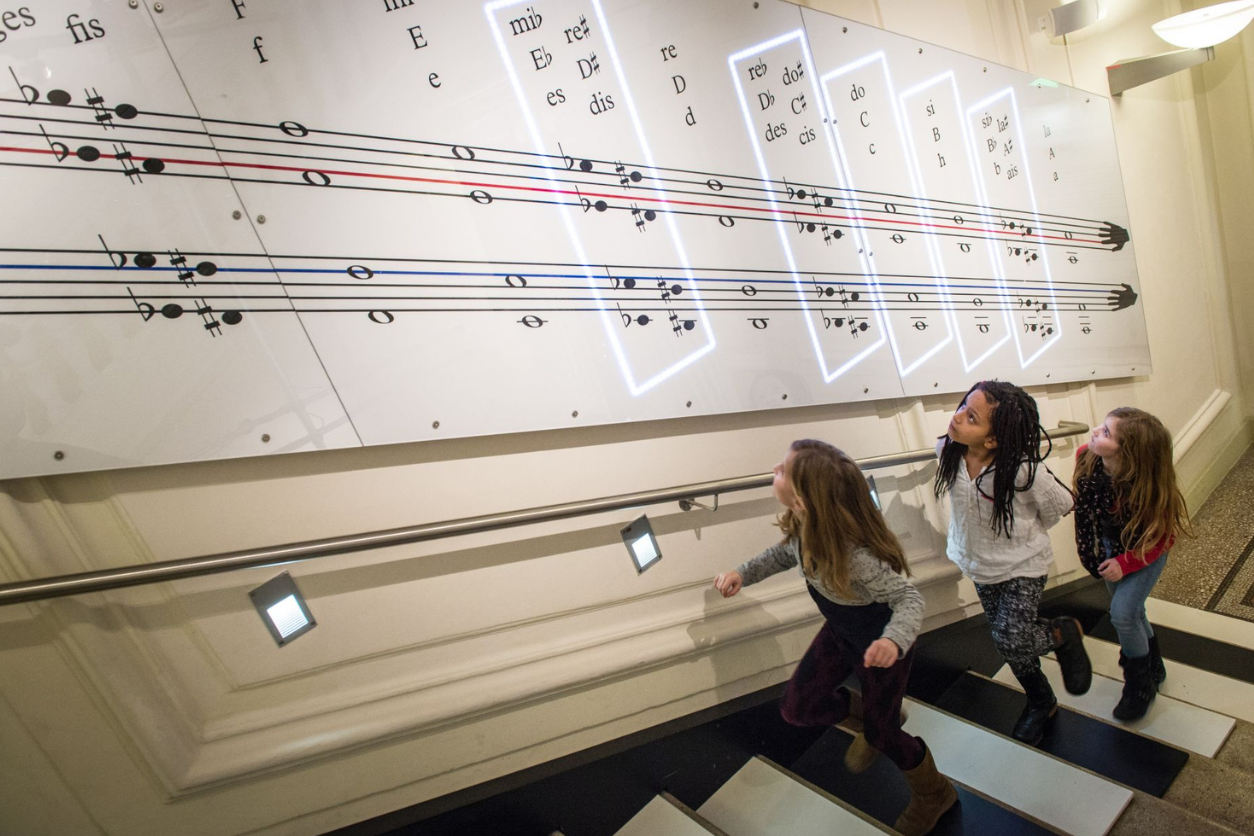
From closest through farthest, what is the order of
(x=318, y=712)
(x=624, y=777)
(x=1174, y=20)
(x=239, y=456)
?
(x=239, y=456) → (x=318, y=712) → (x=624, y=777) → (x=1174, y=20)

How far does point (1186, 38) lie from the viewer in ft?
10.3

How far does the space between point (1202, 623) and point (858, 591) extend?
2165mm

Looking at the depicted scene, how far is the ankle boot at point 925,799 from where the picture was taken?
1703 mm

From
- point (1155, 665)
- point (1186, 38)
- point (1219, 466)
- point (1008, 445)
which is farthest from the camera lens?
point (1219, 466)

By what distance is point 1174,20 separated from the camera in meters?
3.10

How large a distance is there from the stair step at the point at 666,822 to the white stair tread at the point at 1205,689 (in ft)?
5.72

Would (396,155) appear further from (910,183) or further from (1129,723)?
(1129,723)

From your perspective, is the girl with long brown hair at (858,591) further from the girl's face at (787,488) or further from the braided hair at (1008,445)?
the braided hair at (1008,445)

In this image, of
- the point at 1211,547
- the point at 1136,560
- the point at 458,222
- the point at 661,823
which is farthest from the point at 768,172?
the point at 1211,547

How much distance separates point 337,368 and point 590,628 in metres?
0.92

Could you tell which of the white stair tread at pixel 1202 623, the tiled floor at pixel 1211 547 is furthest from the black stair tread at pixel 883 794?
the tiled floor at pixel 1211 547

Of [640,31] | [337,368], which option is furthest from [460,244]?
[640,31]

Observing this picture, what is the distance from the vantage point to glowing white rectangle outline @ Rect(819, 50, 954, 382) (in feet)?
7.50

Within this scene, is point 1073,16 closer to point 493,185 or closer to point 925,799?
point 493,185
